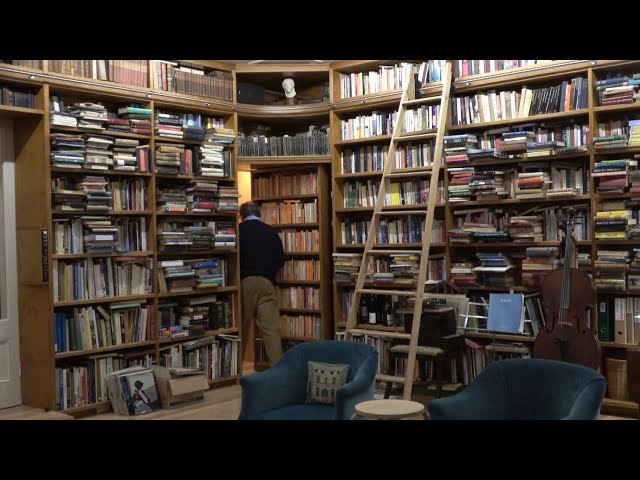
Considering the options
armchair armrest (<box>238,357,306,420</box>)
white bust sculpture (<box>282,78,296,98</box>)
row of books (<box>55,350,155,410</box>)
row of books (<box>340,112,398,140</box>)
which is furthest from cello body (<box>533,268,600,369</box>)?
white bust sculpture (<box>282,78,296,98</box>)

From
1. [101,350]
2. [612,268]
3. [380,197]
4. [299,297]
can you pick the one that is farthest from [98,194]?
[612,268]

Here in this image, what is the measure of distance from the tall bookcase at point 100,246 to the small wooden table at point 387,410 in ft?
8.80

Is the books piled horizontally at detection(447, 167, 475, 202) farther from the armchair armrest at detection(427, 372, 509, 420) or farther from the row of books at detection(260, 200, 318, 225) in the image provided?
the armchair armrest at detection(427, 372, 509, 420)

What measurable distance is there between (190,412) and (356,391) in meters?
2.03

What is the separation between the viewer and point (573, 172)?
18.5 feet

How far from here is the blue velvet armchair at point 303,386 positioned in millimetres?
4059

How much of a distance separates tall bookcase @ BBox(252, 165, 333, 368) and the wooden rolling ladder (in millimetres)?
739

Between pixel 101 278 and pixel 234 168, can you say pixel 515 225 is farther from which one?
pixel 101 278

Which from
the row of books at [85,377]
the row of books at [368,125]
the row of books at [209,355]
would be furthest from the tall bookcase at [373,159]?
the row of books at [85,377]

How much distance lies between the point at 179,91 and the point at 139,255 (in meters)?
1.49

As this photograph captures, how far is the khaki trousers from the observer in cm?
668

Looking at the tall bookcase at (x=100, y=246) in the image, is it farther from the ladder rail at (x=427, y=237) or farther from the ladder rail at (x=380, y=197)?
the ladder rail at (x=427, y=237)
